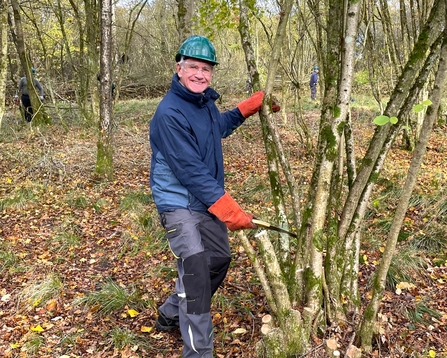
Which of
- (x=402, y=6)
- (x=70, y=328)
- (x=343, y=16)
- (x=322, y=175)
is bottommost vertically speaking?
(x=70, y=328)

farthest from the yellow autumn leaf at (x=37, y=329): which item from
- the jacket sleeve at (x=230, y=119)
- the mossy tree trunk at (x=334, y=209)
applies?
the jacket sleeve at (x=230, y=119)

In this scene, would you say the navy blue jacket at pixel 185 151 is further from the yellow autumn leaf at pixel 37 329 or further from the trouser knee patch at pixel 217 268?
the yellow autumn leaf at pixel 37 329

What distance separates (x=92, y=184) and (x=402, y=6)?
643 centimetres

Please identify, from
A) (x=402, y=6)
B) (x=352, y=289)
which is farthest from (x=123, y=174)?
(x=402, y=6)

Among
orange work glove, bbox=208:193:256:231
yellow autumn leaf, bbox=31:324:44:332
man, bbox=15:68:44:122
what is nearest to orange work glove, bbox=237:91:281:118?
orange work glove, bbox=208:193:256:231

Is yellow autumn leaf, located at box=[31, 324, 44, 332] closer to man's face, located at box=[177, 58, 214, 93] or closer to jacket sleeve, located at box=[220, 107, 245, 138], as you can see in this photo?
jacket sleeve, located at box=[220, 107, 245, 138]

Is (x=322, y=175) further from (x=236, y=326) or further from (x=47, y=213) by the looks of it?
(x=47, y=213)

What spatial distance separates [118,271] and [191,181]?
93.8 inches

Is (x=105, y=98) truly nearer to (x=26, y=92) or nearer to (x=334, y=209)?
(x=334, y=209)

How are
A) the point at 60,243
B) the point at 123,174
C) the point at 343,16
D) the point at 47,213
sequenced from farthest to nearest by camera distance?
the point at 123,174, the point at 47,213, the point at 60,243, the point at 343,16

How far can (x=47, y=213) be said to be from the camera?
228 inches

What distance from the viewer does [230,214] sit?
246 centimetres

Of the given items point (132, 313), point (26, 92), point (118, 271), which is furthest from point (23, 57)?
point (132, 313)

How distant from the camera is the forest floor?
3080 millimetres
